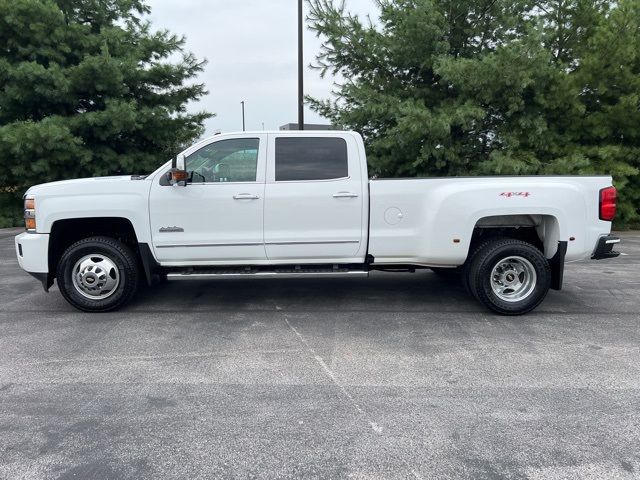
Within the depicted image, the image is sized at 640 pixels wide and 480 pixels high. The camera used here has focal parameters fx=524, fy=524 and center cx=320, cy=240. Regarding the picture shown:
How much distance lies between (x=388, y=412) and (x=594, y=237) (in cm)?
359

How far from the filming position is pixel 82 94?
45.8 ft

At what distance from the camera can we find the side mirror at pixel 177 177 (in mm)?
5559

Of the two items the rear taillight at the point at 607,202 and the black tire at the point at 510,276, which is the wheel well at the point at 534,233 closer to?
the black tire at the point at 510,276

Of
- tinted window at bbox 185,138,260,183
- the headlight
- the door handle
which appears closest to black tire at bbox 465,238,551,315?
the door handle

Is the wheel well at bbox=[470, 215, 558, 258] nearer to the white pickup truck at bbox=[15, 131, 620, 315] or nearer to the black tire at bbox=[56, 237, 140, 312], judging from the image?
the white pickup truck at bbox=[15, 131, 620, 315]

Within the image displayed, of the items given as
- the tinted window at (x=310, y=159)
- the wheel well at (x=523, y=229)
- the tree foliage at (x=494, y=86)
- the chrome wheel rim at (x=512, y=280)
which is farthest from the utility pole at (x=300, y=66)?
the chrome wheel rim at (x=512, y=280)

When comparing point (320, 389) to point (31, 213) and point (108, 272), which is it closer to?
point (108, 272)

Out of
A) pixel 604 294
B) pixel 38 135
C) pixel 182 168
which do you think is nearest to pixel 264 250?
pixel 182 168

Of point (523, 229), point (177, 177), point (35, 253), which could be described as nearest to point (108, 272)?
point (35, 253)

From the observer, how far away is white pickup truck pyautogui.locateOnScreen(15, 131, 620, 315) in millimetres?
5664

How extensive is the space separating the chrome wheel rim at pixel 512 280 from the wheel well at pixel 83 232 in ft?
13.3

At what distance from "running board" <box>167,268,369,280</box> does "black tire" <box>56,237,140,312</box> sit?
1.51 feet

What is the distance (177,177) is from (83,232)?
151 centimetres

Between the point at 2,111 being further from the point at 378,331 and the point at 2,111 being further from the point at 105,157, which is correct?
the point at 378,331
